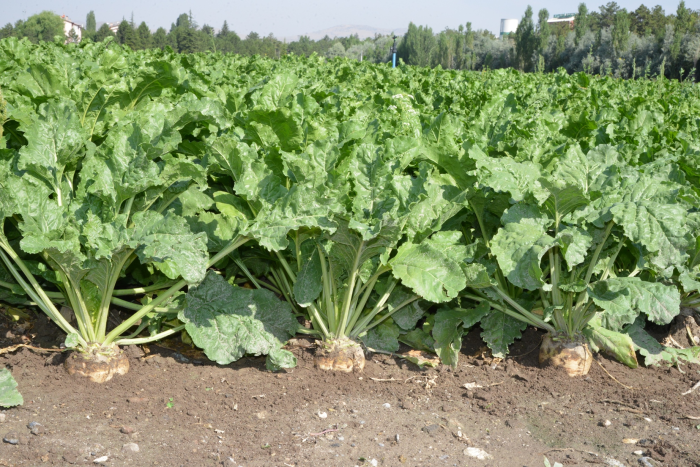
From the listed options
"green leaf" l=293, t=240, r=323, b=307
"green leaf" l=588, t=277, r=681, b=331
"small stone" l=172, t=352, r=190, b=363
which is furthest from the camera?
"small stone" l=172, t=352, r=190, b=363

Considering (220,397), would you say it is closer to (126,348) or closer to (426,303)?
(126,348)

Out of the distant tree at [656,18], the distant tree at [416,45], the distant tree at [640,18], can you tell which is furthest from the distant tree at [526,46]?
the distant tree at [640,18]

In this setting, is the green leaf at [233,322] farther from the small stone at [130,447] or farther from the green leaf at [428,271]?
the green leaf at [428,271]

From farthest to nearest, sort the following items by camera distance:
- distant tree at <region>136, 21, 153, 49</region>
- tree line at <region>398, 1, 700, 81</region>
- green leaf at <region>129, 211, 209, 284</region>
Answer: distant tree at <region>136, 21, 153, 49</region> → tree line at <region>398, 1, 700, 81</region> → green leaf at <region>129, 211, 209, 284</region>

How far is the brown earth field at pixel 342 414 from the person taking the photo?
265cm

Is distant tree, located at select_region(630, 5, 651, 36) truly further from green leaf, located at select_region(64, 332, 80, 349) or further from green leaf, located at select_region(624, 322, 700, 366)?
green leaf, located at select_region(64, 332, 80, 349)

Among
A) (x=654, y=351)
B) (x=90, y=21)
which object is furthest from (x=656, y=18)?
(x=90, y=21)

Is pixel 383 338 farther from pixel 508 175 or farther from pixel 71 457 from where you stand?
pixel 71 457

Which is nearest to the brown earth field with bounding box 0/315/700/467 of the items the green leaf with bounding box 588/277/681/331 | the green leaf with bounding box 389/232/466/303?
the green leaf with bounding box 588/277/681/331

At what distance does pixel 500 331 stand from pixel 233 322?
1581 millimetres

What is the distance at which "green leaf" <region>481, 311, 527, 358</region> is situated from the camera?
11.9ft

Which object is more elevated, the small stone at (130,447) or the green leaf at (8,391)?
the green leaf at (8,391)

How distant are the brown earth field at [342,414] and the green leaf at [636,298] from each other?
19.7 inches

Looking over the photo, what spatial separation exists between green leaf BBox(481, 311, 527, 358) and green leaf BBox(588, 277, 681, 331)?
Result: 575 millimetres
